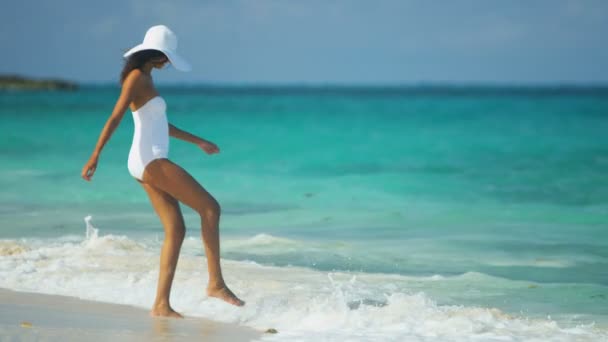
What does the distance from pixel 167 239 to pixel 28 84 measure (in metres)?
119

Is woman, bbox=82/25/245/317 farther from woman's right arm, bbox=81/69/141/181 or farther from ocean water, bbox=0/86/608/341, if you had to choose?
ocean water, bbox=0/86/608/341

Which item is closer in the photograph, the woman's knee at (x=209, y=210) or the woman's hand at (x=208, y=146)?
the woman's knee at (x=209, y=210)

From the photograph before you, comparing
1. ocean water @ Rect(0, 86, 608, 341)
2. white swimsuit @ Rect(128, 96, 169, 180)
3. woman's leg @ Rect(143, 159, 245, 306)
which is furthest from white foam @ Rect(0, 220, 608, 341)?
white swimsuit @ Rect(128, 96, 169, 180)

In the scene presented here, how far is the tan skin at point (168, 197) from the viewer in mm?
4938

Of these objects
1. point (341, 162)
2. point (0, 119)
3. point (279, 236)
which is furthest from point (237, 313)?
point (0, 119)

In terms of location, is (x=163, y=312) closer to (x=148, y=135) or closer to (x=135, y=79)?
(x=148, y=135)

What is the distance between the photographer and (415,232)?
9.66m

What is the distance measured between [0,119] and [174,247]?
33387mm

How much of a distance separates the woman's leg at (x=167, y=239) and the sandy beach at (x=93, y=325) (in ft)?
0.34

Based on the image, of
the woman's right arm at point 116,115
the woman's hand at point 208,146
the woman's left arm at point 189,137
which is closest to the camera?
the woman's right arm at point 116,115

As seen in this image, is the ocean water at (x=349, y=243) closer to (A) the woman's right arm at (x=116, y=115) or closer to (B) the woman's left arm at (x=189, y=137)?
(B) the woman's left arm at (x=189, y=137)

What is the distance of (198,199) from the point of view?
5.12m

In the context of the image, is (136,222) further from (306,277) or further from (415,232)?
(306,277)

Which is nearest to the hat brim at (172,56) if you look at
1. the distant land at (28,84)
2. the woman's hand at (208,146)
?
the woman's hand at (208,146)
